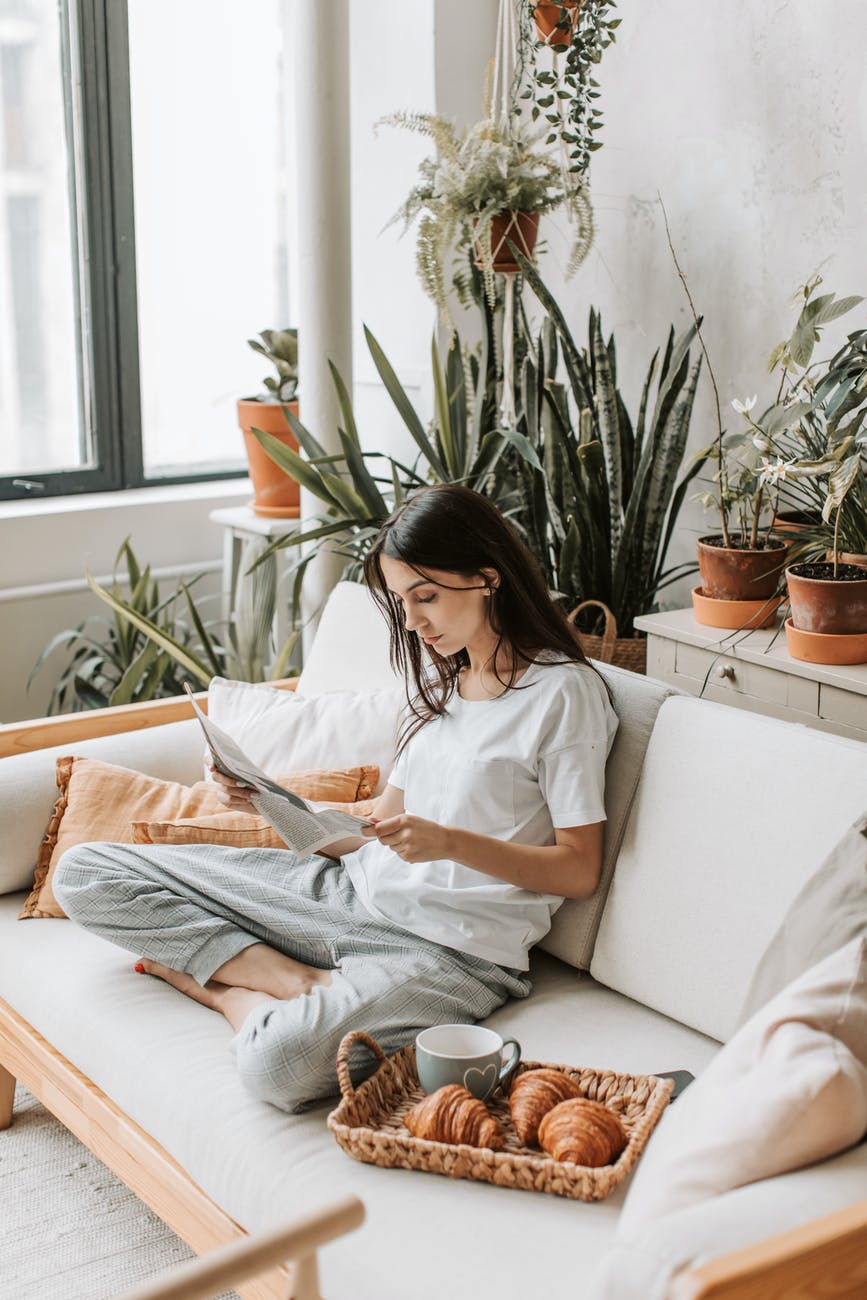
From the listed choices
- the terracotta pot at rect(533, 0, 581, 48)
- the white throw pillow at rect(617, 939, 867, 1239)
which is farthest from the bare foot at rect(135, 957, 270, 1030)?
the terracotta pot at rect(533, 0, 581, 48)

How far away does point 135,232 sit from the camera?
391 cm

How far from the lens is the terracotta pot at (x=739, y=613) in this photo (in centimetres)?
240

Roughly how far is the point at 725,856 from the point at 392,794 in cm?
55

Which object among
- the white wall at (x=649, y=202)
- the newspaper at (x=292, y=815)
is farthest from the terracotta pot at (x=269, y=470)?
the newspaper at (x=292, y=815)

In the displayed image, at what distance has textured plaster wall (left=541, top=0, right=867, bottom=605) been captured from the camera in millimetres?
2650

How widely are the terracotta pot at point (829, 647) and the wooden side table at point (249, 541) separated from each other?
63.8 inches

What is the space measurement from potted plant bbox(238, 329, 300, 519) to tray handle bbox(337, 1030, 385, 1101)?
7.07 ft

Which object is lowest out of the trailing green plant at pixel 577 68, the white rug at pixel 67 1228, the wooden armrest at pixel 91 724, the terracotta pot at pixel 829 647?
the white rug at pixel 67 1228

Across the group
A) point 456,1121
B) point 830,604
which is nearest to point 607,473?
point 830,604

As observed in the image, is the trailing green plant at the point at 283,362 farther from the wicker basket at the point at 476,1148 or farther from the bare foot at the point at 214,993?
the wicker basket at the point at 476,1148

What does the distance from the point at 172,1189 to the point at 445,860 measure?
545 millimetres

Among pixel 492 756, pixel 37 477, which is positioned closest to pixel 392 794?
pixel 492 756

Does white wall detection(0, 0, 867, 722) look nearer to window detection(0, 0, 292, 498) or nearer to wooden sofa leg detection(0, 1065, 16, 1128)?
window detection(0, 0, 292, 498)

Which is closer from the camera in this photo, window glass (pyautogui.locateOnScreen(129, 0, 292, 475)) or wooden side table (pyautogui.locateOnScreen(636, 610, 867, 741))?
wooden side table (pyautogui.locateOnScreen(636, 610, 867, 741))
